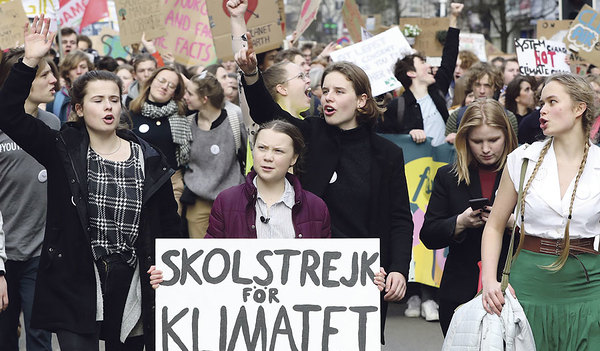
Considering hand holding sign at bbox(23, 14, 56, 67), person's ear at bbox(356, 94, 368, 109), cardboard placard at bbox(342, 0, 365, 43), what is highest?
cardboard placard at bbox(342, 0, 365, 43)

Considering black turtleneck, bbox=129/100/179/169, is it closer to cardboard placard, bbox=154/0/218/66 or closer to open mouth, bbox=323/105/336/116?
open mouth, bbox=323/105/336/116

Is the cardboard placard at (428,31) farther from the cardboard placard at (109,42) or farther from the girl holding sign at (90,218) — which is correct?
the girl holding sign at (90,218)

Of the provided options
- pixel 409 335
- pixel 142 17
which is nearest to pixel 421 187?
pixel 409 335

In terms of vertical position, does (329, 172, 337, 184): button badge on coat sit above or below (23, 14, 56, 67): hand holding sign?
below

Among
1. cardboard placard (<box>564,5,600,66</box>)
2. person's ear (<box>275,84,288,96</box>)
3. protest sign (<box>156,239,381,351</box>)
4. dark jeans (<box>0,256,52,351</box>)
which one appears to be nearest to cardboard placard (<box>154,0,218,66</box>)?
cardboard placard (<box>564,5,600,66</box>)

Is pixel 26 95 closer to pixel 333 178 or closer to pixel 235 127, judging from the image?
pixel 333 178

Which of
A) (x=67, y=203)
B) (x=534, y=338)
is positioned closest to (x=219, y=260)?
(x=67, y=203)

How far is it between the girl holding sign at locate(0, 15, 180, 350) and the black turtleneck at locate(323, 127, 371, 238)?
83 centimetres

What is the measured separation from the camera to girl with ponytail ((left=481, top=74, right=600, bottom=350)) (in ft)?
12.8

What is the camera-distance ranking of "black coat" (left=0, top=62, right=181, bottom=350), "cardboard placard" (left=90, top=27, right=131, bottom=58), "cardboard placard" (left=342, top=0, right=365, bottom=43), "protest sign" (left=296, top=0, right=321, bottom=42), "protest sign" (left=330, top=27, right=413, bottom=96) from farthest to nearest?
Answer: "cardboard placard" (left=90, top=27, right=131, bottom=58), "cardboard placard" (left=342, top=0, right=365, bottom=43), "protest sign" (left=296, top=0, right=321, bottom=42), "protest sign" (left=330, top=27, right=413, bottom=96), "black coat" (left=0, top=62, right=181, bottom=350)

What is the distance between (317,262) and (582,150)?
1235 mm

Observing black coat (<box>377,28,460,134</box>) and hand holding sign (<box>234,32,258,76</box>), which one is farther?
black coat (<box>377,28,460,134</box>)

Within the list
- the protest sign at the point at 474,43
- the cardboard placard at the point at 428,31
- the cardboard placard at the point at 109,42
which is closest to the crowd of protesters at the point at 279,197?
the cardboard placard at the point at 428,31

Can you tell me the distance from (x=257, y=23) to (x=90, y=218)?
3.09 metres
